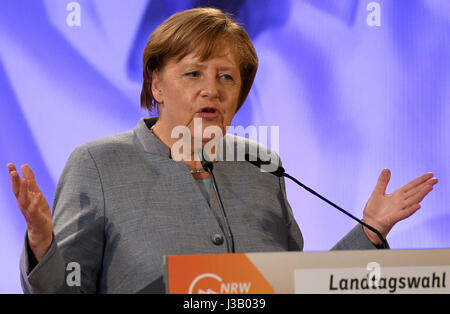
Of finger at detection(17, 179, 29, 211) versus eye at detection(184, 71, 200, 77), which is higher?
eye at detection(184, 71, 200, 77)

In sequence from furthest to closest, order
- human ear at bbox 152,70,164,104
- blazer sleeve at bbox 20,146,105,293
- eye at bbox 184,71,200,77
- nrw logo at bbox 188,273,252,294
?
human ear at bbox 152,70,164,104 < eye at bbox 184,71,200,77 < blazer sleeve at bbox 20,146,105,293 < nrw logo at bbox 188,273,252,294

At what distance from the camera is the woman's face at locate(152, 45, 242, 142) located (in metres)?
1.67

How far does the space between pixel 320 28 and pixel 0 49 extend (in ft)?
4.01

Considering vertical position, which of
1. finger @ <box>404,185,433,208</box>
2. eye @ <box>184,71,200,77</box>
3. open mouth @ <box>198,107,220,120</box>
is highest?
eye @ <box>184,71,200,77</box>

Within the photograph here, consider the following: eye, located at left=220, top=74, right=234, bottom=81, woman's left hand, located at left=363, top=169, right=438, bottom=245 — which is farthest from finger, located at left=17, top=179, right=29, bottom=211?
woman's left hand, located at left=363, top=169, right=438, bottom=245

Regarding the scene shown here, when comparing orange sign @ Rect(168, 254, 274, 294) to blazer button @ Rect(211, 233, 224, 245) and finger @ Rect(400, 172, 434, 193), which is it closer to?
blazer button @ Rect(211, 233, 224, 245)

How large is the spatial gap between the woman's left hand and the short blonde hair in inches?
22.0

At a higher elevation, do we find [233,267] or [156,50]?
[156,50]

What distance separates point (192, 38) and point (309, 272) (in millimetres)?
838

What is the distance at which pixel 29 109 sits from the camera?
2.25m

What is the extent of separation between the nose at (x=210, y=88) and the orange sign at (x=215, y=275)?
70 cm

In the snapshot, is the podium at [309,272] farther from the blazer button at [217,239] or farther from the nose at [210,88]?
the nose at [210,88]

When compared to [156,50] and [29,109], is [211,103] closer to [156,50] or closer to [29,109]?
[156,50]
